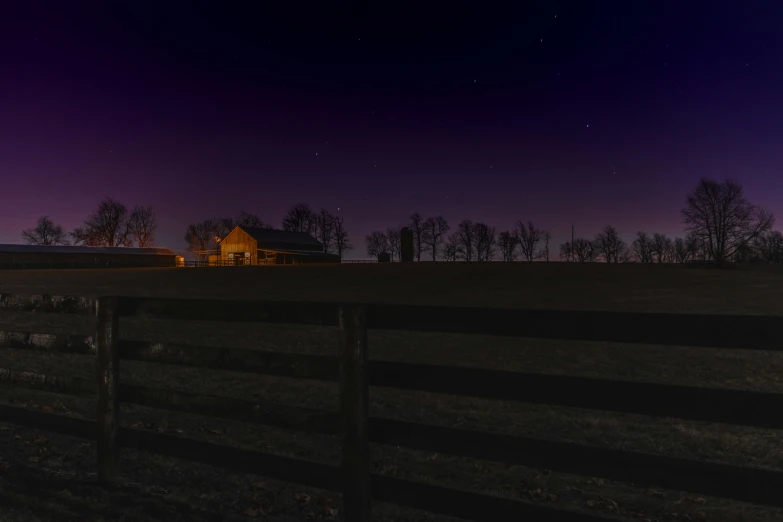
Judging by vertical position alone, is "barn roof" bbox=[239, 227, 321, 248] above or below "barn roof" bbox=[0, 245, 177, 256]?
above

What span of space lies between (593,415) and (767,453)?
211 centimetres

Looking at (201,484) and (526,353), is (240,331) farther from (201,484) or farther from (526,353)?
(201,484)

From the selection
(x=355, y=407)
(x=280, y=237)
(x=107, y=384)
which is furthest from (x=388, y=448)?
(x=280, y=237)

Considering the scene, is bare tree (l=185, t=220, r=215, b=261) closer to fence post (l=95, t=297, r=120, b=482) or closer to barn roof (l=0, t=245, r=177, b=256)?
barn roof (l=0, t=245, r=177, b=256)

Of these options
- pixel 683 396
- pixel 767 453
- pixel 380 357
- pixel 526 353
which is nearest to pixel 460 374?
pixel 683 396

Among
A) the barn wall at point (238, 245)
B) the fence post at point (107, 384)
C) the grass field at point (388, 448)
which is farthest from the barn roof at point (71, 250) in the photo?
the fence post at point (107, 384)

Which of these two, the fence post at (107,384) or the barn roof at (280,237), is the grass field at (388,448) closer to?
the fence post at (107,384)

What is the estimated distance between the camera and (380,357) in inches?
471

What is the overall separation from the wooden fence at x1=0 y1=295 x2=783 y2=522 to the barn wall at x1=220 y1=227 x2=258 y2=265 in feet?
292

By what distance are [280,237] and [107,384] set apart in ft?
317

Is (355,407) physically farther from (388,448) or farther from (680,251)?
(680,251)

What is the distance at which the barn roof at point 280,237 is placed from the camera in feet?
310

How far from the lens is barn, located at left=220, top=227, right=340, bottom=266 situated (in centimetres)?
9162

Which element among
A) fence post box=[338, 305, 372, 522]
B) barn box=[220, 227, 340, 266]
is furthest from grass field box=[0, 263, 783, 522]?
barn box=[220, 227, 340, 266]
